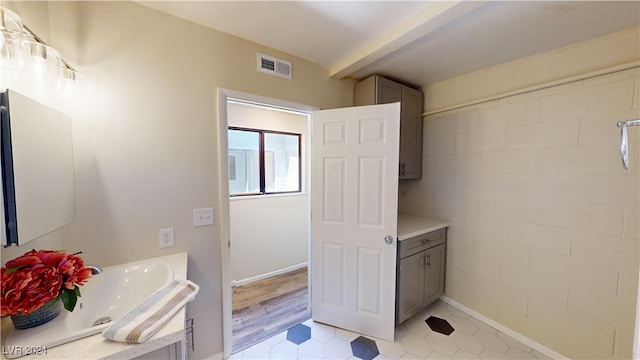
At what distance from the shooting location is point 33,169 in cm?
82

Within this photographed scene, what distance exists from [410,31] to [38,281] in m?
2.04

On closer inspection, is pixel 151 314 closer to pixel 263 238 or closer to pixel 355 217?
pixel 355 217

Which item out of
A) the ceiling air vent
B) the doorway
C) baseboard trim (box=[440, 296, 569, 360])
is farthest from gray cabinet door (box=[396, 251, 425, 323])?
the ceiling air vent

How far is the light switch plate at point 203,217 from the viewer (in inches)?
60.0

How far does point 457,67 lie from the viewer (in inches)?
79.7

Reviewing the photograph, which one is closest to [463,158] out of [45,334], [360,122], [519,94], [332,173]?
[519,94]

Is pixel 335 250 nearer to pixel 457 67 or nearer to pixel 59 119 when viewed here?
pixel 59 119

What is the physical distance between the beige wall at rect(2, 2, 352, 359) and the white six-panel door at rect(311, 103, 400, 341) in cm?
79

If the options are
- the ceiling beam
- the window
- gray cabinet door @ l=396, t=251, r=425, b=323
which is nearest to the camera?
the ceiling beam

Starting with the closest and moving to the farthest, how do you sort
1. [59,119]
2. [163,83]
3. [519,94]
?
[59,119] → [163,83] → [519,94]

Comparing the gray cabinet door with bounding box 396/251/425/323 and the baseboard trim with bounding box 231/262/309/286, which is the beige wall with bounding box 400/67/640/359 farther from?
the baseboard trim with bounding box 231/262/309/286

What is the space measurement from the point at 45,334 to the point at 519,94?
3.00 metres

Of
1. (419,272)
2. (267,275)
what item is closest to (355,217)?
→ (419,272)

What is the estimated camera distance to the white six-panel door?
5.81 ft
